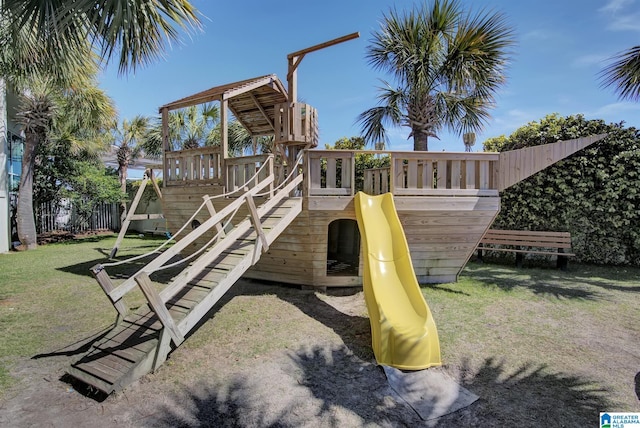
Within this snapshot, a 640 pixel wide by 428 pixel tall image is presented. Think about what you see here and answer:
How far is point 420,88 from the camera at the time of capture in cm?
821

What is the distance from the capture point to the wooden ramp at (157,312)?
3299 mm

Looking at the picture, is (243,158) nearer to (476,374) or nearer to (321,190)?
(321,190)

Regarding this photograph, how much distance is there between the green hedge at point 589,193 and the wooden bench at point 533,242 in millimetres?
715

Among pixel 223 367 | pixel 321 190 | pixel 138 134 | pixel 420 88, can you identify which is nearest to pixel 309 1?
pixel 420 88

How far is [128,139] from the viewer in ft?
54.9

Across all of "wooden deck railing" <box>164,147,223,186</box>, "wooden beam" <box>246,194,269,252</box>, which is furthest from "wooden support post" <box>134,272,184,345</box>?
"wooden deck railing" <box>164,147,223,186</box>

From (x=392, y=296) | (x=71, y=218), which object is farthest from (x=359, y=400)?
(x=71, y=218)

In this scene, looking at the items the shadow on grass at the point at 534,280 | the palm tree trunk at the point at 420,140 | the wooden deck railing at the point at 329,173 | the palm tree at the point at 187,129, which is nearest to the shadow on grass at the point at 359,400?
the wooden deck railing at the point at 329,173

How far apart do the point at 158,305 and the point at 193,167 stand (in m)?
4.54

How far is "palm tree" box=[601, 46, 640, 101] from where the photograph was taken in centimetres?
679

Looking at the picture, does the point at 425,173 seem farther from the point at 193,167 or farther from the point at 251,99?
the point at 251,99

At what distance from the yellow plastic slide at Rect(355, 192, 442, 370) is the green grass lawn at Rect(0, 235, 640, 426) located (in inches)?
17.2

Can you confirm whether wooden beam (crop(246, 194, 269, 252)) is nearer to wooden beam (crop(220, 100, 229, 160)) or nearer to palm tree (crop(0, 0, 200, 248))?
palm tree (crop(0, 0, 200, 248))

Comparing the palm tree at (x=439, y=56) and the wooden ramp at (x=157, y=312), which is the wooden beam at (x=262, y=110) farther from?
the wooden ramp at (x=157, y=312)
